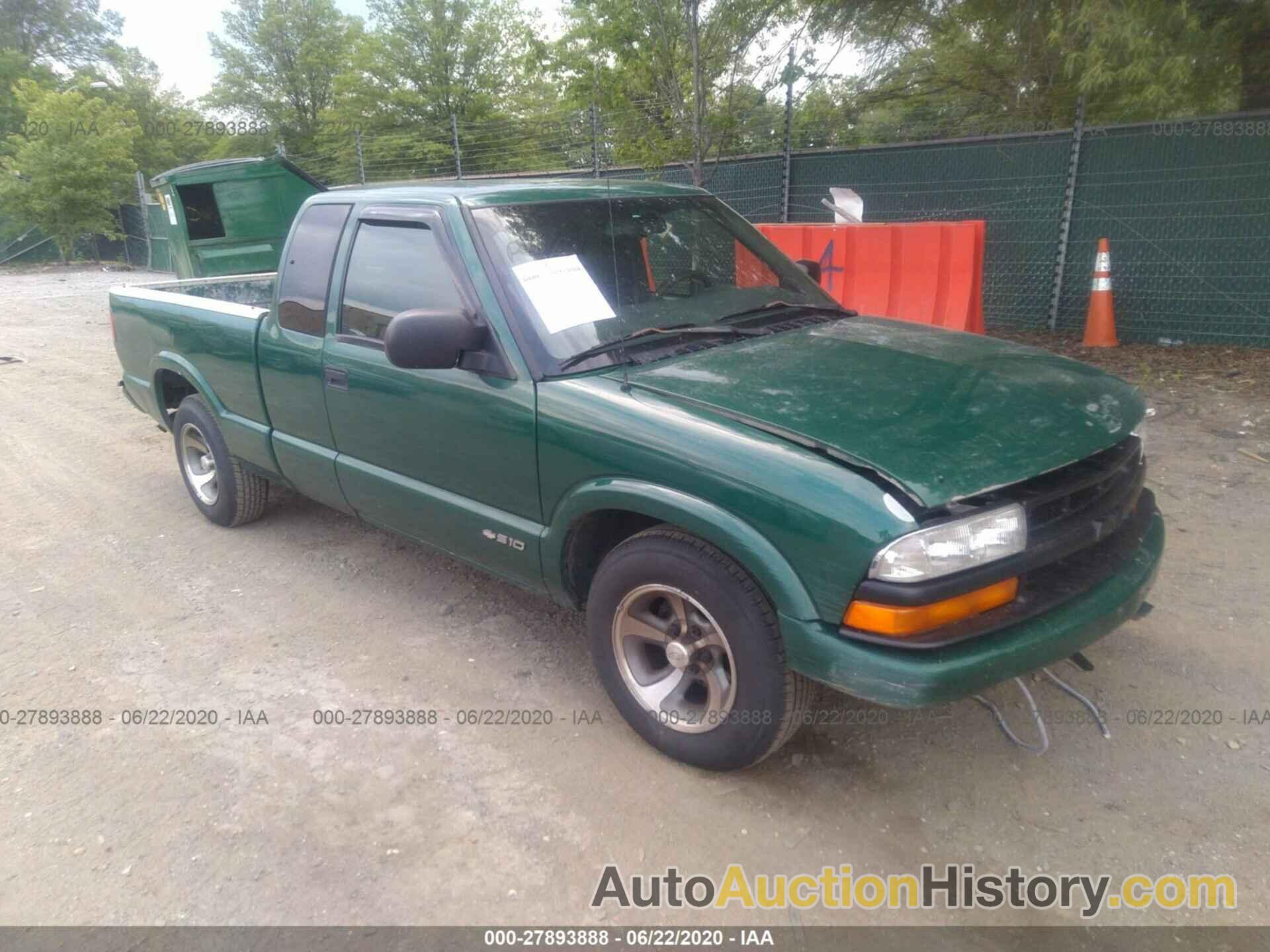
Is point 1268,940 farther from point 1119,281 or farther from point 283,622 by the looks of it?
point 1119,281

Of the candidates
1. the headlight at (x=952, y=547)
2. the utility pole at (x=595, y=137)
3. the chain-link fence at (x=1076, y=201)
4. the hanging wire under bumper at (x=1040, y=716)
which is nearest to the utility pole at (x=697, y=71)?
the chain-link fence at (x=1076, y=201)

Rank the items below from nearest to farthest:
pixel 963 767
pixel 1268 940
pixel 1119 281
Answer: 1. pixel 1268 940
2. pixel 963 767
3. pixel 1119 281

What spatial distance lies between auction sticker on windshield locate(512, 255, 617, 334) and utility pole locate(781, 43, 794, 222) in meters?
6.63

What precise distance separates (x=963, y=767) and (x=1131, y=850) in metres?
0.53

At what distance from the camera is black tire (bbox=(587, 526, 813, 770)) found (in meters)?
2.63

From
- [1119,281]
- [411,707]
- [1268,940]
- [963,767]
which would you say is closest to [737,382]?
[963,767]

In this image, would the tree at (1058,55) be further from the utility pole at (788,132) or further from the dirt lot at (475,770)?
the dirt lot at (475,770)

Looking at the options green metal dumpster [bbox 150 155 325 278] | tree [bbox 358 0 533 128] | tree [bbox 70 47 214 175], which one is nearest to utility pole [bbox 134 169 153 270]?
tree [bbox 70 47 214 175]

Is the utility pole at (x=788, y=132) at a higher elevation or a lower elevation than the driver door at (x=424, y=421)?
higher

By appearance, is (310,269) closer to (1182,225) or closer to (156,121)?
(1182,225)

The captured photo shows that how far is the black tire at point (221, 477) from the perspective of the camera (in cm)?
504

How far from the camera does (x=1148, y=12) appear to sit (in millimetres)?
6816

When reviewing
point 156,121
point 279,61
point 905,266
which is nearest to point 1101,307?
point 905,266

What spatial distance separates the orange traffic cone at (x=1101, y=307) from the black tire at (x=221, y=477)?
7233mm
